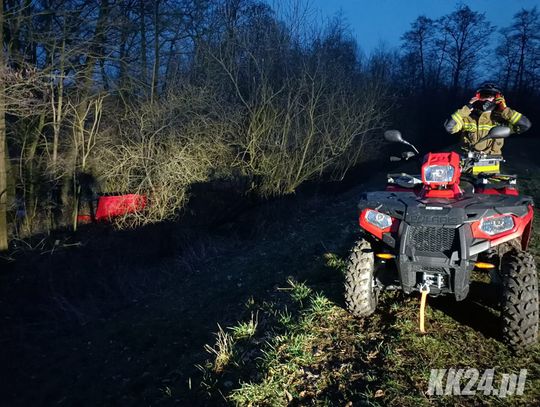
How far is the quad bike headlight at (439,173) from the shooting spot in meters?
4.17

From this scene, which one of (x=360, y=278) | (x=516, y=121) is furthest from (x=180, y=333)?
(x=516, y=121)

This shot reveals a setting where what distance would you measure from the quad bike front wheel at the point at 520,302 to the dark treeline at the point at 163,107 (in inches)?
475

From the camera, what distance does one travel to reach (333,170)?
19.6 meters

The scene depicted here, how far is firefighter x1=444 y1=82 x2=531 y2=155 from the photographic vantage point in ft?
18.4

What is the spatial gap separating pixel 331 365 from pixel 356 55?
20494 millimetres

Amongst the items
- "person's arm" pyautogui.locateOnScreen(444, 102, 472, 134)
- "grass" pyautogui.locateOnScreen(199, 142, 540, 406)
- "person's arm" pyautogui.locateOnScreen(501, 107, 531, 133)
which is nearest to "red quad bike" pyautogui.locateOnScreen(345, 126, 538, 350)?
"grass" pyautogui.locateOnScreen(199, 142, 540, 406)

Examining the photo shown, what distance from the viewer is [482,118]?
575cm

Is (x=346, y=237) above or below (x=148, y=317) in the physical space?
above

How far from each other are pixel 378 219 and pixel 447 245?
2.12 ft

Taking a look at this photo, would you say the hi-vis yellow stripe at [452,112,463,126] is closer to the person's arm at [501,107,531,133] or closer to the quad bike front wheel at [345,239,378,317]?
the person's arm at [501,107,531,133]

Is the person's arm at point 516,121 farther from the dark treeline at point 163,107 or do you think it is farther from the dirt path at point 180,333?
the dark treeline at point 163,107

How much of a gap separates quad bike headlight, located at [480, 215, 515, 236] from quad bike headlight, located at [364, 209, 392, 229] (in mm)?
764

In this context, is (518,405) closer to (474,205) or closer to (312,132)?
(474,205)

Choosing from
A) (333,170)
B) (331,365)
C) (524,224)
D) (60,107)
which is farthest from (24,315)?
(333,170)
